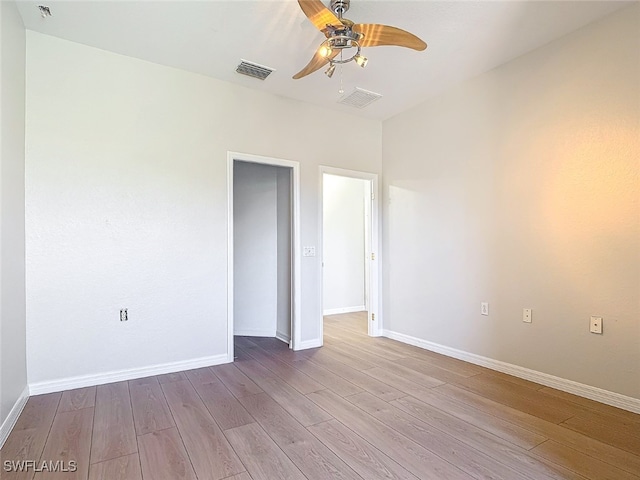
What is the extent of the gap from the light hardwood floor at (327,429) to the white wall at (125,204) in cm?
42

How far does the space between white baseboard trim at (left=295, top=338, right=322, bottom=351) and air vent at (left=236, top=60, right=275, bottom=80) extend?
2821 millimetres

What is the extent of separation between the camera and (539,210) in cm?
288

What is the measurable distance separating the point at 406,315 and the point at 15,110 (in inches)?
159

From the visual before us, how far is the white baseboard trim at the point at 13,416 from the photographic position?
6.55ft

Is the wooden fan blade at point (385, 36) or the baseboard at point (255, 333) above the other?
the wooden fan blade at point (385, 36)

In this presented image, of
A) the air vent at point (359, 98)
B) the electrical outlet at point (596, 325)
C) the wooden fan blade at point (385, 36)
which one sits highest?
the air vent at point (359, 98)

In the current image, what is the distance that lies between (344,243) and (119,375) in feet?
13.3

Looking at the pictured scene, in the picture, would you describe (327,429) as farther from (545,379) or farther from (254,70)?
(254,70)

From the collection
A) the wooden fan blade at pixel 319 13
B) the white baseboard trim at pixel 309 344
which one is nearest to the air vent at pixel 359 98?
the wooden fan blade at pixel 319 13

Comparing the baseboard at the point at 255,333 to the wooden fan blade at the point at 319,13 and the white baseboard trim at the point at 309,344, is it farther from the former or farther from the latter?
the wooden fan blade at the point at 319,13

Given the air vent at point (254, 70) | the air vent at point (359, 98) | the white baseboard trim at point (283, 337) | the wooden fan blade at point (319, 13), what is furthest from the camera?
the white baseboard trim at point (283, 337)

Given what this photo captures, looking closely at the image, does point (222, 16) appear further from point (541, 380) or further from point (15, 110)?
point (541, 380)

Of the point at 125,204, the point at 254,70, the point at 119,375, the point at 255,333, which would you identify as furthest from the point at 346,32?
the point at 255,333

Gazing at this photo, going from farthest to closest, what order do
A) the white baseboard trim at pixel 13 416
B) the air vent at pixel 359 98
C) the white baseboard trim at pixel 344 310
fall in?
the white baseboard trim at pixel 344 310 → the air vent at pixel 359 98 → the white baseboard trim at pixel 13 416
